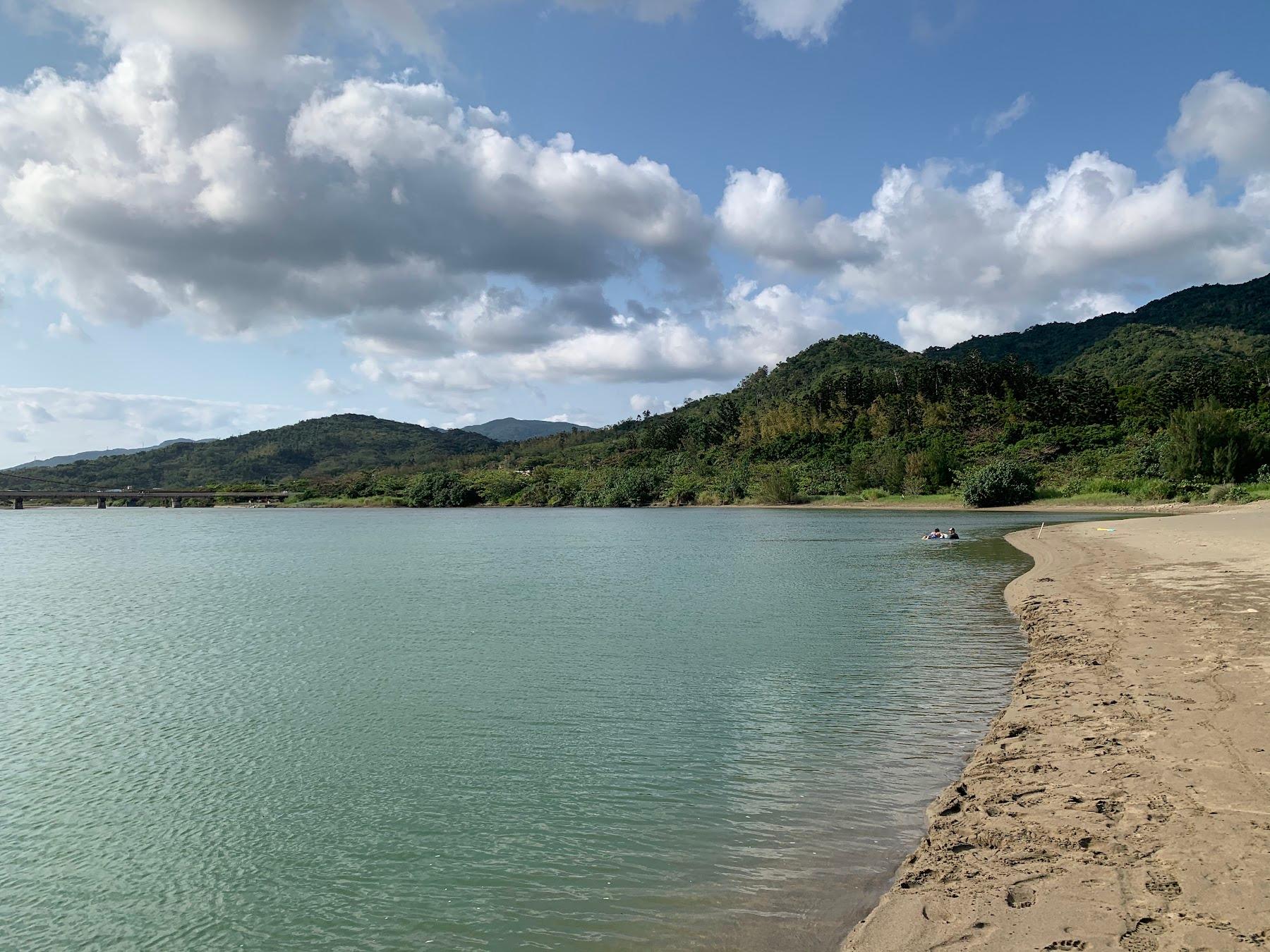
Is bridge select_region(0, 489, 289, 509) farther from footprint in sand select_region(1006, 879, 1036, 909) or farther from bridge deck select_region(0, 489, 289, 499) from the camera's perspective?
footprint in sand select_region(1006, 879, 1036, 909)

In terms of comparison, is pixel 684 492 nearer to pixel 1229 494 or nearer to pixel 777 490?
pixel 777 490

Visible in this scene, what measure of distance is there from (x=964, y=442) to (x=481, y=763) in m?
132

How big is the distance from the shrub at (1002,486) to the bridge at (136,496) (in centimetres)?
15115

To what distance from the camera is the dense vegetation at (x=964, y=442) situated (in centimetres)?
8781

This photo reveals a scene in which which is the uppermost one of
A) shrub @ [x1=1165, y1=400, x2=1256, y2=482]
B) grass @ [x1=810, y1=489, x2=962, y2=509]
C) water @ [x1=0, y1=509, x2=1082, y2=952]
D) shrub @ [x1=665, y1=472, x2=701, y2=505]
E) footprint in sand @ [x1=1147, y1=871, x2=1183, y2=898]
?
shrub @ [x1=1165, y1=400, x2=1256, y2=482]

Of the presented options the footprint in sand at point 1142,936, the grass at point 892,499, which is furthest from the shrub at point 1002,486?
the footprint in sand at point 1142,936

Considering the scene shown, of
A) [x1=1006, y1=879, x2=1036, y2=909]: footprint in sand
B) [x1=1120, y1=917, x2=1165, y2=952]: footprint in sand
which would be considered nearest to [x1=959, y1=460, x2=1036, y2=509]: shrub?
[x1=1006, y1=879, x2=1036, y2=909]: footprint in sand

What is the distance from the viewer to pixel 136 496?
556 feet

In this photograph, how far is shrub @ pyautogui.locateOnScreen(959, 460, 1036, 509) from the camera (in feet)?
298

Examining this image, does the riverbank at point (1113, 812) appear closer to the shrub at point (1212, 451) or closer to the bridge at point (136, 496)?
the shrub at point (1212, 451)

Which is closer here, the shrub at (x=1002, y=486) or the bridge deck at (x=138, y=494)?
the shrub at (x=1002, y=486)

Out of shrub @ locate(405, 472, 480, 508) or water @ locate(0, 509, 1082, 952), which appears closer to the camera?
water @ locate(0, 509, 1082, 952)

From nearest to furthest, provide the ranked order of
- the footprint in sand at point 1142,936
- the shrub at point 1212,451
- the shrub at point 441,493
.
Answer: the footprint in sand at point 1142,936, the shrub at point 1212,451, the shrub at point 441,493

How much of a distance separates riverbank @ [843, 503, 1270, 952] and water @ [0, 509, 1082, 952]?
58 centimetres
